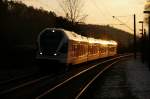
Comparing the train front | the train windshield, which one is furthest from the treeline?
the train front

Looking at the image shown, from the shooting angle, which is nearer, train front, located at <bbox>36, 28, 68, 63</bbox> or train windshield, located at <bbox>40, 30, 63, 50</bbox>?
train front, located at <bbox>36, 28, 68, 63</bbox>

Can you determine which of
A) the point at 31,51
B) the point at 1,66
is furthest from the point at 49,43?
the point at 31,51

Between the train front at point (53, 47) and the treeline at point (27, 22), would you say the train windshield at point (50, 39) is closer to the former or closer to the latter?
the train front at point (53, 47)

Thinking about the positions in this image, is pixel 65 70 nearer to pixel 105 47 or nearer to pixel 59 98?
pixel 59 98

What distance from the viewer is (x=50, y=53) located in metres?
31.1

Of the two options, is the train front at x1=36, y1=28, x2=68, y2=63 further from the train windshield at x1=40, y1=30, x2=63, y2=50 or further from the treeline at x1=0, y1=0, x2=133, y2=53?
the treeline at x1=0, y1=0, x2=133, y2=53

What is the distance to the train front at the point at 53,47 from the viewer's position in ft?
102

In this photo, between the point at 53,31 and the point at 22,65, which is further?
the point at 22,65

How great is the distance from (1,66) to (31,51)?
6485 mm

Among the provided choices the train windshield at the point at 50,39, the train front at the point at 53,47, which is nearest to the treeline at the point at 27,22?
the train windshield at the point at 50,39

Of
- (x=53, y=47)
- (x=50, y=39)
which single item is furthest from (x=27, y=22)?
(x=53, y=47)

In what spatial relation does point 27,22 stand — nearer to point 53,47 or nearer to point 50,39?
point 50,39

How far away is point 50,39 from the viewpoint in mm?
31391

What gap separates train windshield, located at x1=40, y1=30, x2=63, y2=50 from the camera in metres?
31.1
